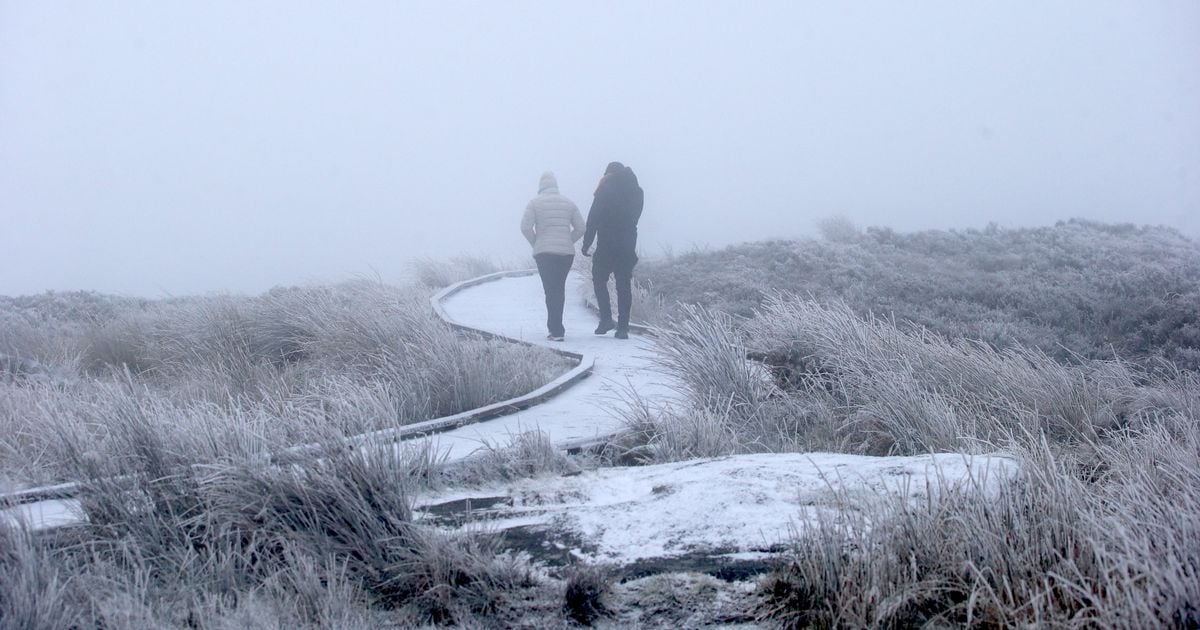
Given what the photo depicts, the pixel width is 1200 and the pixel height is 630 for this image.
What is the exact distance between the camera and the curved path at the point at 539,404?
4.30 metres

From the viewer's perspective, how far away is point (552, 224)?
11.0 m

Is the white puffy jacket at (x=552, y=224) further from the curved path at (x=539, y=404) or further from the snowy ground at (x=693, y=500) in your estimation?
the snowy ground at (x=693, y=500)

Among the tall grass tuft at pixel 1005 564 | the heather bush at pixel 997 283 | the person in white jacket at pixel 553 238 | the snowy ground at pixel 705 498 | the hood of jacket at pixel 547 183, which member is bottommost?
the heather bush at pixel 997 283

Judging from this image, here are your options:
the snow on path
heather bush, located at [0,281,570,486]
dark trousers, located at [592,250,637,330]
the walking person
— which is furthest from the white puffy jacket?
heather bush, located at [0,281,570,486]

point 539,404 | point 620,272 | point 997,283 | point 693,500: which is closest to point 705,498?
point 693,500

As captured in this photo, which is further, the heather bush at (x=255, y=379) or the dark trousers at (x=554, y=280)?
the dark trousers at (x=554, y=280)

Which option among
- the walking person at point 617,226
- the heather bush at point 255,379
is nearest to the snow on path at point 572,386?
the heather bush at point 255,379

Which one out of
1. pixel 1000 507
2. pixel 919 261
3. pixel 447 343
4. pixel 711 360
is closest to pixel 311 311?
pixel 447 343

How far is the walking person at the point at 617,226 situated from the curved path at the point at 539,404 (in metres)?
0.82

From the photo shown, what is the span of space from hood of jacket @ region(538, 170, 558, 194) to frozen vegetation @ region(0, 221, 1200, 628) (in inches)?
124

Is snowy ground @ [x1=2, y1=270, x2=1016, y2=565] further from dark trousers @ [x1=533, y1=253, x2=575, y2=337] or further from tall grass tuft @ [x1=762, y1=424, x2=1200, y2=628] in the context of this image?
dark trousers @ [x1=533, y1=253, x2=575, y2=337]

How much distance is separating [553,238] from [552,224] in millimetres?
182

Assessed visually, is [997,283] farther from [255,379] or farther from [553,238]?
[255,379]

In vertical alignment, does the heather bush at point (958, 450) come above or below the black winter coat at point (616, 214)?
below
